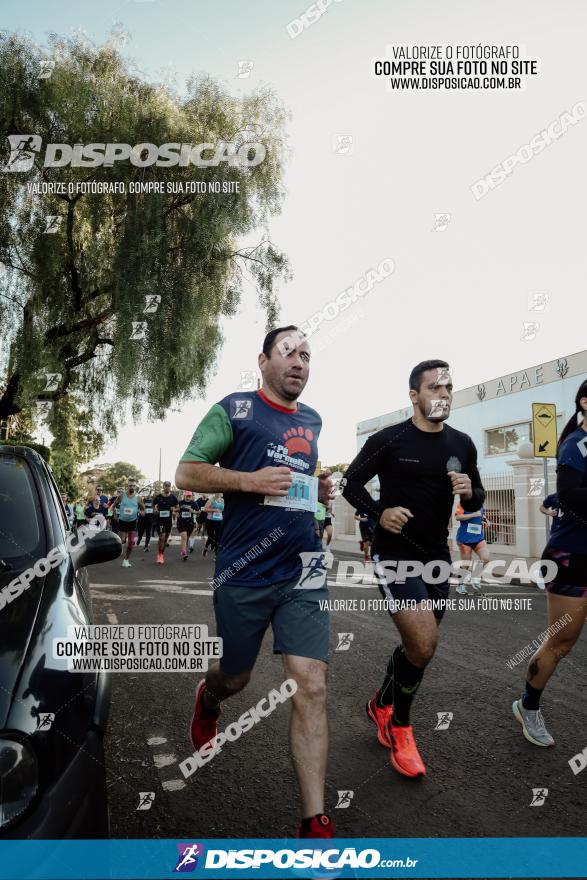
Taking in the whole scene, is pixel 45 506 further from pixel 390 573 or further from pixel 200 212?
pixel 200 212

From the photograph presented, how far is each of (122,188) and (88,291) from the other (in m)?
2.46

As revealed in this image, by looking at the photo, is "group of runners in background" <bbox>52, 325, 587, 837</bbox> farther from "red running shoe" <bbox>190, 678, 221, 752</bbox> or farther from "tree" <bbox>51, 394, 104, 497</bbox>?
"tree" <bbox>51, 394, 104, 497</bbox>

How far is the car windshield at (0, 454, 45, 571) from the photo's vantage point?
2.41m

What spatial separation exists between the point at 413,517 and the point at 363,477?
407mm

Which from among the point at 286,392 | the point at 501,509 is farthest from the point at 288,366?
the point at 501,509

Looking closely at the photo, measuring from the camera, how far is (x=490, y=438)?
3070cm

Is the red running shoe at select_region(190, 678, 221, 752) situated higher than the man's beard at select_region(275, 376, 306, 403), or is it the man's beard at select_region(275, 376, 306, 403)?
the man's beard at select_region(275, 376, 306, 403)

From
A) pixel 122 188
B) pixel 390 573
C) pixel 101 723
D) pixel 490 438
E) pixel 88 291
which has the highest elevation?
pixel 122 188

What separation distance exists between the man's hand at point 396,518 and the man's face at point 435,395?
0.58 metres

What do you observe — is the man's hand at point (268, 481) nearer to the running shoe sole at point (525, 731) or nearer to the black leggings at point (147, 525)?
the running shoe sole at point (525, 731)

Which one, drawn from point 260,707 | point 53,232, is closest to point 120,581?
point 260,707

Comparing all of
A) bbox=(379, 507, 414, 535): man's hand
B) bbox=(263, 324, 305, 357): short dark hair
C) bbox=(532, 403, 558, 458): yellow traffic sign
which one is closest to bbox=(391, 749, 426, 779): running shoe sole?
bbox=(379, 507, 414, 535): man's hand

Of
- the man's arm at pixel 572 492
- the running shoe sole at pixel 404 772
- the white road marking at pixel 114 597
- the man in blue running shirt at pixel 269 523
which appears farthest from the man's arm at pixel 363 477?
the white road marking at pixel 114 597

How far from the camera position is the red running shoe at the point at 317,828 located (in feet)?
6.89
